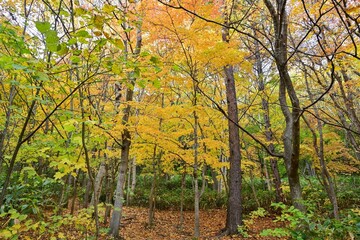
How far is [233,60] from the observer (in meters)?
5.94

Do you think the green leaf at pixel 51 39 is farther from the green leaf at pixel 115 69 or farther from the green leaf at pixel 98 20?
the green leaf at pixel 115 69

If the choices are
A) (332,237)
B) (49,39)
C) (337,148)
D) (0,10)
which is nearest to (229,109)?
(337,148)

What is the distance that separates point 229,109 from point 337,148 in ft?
15.6

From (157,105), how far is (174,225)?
215 inches

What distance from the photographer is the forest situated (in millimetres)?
1964

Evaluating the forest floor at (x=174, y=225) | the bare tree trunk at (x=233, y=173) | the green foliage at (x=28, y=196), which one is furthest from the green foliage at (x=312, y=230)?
the bare tree trunk at (x=233, y=173)

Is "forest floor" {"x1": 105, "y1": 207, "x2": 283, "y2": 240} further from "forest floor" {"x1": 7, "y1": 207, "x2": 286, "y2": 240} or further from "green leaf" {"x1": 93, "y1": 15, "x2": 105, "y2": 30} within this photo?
"green leaf" {"x1": 93, "y1": 15, "x2": 105, "y2": 30}

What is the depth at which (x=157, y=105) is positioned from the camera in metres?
8.95

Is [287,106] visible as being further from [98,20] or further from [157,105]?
[157,105]

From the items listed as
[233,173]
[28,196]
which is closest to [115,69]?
[28,196]

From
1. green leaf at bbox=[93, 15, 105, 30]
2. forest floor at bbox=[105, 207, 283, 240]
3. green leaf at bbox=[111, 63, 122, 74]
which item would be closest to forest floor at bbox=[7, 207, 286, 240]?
forest floor at bbox=[105, 207, 283, 240]

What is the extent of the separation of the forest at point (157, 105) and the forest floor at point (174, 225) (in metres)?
0.09

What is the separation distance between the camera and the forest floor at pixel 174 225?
8.44 metres

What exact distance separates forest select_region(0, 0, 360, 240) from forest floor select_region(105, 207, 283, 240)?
0.28 feet
